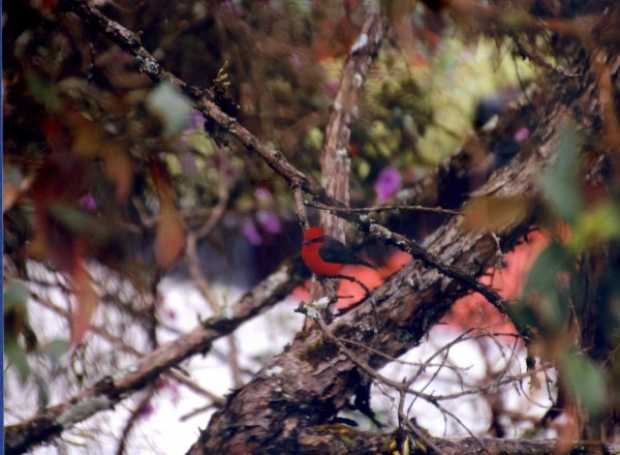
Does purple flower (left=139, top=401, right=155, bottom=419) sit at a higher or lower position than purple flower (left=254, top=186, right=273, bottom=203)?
lower

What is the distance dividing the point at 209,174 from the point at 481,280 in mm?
451

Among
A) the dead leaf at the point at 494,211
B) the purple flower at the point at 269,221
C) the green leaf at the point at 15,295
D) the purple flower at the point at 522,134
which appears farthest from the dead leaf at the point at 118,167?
the purple flower at the point at 522,134

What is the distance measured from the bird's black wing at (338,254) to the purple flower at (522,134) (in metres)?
0.28

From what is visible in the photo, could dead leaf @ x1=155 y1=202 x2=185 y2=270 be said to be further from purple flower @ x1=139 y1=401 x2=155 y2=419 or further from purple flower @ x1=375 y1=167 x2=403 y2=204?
purple flower @ x1=375 y1=167 x2=403 y2=204

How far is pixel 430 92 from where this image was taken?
4.25 feet

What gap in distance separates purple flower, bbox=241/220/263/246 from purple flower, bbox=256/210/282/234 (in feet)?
0.05

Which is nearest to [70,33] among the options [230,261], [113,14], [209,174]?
[113,14]

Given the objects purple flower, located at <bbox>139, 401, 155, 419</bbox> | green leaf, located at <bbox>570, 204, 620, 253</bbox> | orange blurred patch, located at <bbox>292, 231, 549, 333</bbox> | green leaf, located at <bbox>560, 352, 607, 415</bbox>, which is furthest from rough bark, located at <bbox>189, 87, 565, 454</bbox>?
green leaf, located at <bbox>570, 204, 620, 253</bbox>

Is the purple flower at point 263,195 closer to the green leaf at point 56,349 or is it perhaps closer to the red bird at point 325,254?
the red bird at point 325,254

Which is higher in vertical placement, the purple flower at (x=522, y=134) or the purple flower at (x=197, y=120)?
the purple flower at (x=522, y=134)

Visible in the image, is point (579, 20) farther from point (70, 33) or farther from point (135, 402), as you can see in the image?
point (135, 402)

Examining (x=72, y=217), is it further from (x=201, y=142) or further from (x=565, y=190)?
(x=565, y=190)

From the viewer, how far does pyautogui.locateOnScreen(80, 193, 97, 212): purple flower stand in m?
0.85

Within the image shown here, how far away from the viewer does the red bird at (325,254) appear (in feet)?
3.13
